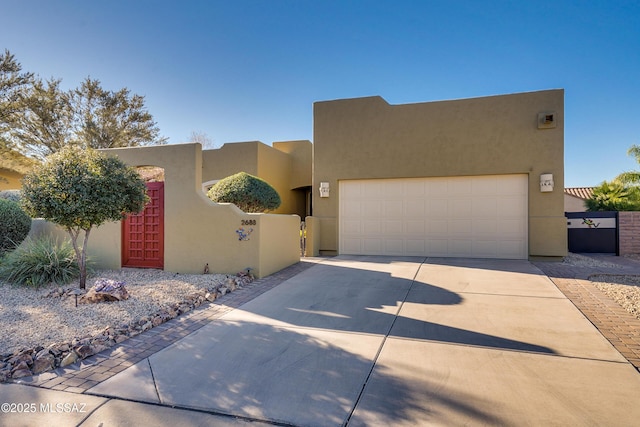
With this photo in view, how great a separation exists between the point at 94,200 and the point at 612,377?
7.16 metres

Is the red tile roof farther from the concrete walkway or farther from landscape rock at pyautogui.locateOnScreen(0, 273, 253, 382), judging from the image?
landscape rock at pyautogui.locateOnScreen(0, 273, 253, 382)

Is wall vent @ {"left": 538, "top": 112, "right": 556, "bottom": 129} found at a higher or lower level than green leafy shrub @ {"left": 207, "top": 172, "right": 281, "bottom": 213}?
higher

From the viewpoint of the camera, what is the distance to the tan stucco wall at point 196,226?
7.78m

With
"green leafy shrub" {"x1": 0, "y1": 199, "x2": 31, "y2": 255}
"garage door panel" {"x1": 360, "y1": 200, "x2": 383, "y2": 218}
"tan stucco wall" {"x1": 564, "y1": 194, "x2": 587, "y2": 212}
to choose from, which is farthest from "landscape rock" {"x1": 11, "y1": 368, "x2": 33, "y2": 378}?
"tan stucco wall" {"x1": 564, "y1": 194, "x2": 587, "y2": 212}

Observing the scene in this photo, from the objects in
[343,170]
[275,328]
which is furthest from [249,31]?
[275,328]

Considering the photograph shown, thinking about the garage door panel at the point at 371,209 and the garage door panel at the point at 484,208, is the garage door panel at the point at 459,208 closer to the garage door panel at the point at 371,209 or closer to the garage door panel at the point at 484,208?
the garage door panel at the point at 484,208

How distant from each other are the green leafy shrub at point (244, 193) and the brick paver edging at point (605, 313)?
23.1 feet

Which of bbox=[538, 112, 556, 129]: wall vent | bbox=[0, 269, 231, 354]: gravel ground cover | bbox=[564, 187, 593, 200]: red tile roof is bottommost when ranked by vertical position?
bbox=[0, 269, 231, 354]: gravel ground cover

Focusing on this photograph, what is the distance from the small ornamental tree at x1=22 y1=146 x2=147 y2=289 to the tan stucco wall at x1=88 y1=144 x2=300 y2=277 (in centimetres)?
162

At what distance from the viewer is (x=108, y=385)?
3115 mm

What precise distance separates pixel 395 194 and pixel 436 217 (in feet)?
4.71

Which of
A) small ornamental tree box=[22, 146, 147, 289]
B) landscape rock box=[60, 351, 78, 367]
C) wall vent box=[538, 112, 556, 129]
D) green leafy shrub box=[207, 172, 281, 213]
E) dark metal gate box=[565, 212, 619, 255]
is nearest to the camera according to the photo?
landscape rock box=[60, 351, 78, 367]

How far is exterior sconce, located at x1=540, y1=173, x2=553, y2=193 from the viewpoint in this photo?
993 cm

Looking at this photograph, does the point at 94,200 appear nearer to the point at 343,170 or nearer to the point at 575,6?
the point at 343,170
